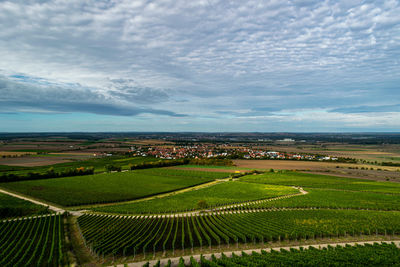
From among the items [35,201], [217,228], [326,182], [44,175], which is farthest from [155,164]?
[217,228]

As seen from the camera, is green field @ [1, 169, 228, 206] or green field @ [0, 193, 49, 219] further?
green field @ [1, 169, 228, 206]

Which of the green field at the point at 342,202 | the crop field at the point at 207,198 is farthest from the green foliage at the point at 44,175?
the green field at the point at 342,202

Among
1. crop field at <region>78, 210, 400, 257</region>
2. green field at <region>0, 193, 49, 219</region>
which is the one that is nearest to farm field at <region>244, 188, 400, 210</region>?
crop field at <region>78, 210, 400, 257</region>

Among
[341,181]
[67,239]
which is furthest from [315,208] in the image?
[67,239]

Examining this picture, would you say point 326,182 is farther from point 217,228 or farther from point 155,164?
point 155,164

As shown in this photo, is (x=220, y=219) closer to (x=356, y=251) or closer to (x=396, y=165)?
(x=356, y=251)

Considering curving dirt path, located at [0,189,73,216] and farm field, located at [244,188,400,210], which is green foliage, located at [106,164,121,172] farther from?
farm field, located at [244,188,400,210]
